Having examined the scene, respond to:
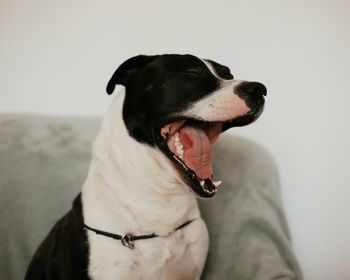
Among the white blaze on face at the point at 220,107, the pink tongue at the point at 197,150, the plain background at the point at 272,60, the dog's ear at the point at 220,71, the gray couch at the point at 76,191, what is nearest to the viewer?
the white blaze on face at the point at 220,107

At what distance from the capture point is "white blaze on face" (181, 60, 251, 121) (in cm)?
129

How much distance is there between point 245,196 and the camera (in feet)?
6.45

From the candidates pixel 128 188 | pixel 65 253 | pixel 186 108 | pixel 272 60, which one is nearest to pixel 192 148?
pixel 186 108

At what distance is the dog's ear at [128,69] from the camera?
4.85 ft

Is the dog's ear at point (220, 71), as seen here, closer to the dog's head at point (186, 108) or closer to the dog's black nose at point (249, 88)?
the dog's head at point (186, 108)

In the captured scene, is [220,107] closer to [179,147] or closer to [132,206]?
[179,147]

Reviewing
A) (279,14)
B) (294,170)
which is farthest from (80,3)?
(294,170)

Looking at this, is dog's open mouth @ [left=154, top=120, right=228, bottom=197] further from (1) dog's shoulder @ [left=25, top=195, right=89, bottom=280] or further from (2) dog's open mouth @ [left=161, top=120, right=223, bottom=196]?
(1) dog's shoulder @ [left=25, top=195, right=89, bottom=280]

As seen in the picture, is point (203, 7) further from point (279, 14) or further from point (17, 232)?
point (17, 232)

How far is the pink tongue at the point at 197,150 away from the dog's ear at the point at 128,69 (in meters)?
0.27

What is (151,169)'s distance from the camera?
1424mm

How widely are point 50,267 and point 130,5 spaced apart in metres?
1.40

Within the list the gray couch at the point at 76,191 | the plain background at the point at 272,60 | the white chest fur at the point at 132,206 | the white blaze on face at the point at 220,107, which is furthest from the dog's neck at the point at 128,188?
the plain background at the point at 272,60

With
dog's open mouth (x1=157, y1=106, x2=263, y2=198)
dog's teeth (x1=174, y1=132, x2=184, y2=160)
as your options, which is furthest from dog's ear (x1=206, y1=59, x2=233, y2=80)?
dog's teeth (x1=174, y1=132, x2=184, y2=160)
